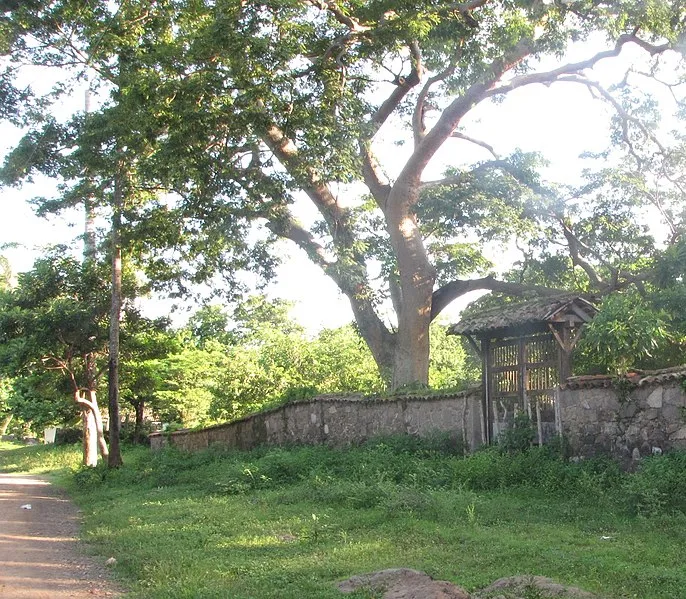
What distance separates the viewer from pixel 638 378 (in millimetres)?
10438

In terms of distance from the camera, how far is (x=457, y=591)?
5.47 meters

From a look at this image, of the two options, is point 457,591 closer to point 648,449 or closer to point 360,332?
point 648,449

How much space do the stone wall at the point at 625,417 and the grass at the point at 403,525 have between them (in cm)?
44

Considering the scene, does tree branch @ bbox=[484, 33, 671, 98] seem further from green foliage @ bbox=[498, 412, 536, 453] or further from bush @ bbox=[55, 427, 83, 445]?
bush @ bbox=[55, 427, 83, 445]

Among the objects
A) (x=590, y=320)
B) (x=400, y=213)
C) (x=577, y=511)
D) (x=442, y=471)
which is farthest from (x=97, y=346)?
(x=577, y=511)

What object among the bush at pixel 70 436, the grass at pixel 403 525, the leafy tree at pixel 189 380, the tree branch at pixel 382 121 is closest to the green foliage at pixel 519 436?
the grass at pixel 403 525

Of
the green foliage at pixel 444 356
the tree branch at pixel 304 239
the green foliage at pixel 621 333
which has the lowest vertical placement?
the green foliage at pixel 621 333

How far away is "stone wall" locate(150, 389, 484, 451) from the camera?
44.2 feet

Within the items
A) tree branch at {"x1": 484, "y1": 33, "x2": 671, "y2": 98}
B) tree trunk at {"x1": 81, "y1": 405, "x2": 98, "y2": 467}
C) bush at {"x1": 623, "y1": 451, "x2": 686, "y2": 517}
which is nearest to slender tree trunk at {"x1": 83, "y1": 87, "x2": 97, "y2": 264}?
tree trunk at {"x1": 81, "y1": 405, "x2": 98, "y2": 467}

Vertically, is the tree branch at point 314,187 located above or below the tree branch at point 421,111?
below

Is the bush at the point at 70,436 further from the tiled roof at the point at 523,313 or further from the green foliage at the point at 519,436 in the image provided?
the green foliage at the point at 519,436

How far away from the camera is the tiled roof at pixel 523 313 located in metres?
11.8

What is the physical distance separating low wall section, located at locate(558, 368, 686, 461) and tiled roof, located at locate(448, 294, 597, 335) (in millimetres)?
1195

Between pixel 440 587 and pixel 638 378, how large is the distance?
604cm
